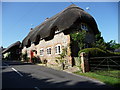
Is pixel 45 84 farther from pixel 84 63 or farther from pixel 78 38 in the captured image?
pixel 78 38

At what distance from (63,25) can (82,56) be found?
6.72m

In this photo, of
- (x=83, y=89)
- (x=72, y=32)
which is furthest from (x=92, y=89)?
(x=72, y=32)

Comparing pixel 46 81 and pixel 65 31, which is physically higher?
pixel 65 31

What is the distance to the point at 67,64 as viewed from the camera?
17.0 metres

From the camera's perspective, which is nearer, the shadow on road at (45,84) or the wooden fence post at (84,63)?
the shadow on road at (45,84)

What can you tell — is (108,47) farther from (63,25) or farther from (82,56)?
(82,56)

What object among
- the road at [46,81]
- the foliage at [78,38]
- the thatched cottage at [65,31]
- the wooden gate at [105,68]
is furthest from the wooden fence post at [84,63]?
the foliage at [78,38]

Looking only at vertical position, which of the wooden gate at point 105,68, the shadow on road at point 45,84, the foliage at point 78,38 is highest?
the foliage at point 78,38

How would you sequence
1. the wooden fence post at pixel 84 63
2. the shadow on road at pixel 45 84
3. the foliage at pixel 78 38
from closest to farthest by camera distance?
1. the shadow on road at pixel 45 84
2. the wooden fence post at pixel 84 63
3. the foliage at pixel 78 38

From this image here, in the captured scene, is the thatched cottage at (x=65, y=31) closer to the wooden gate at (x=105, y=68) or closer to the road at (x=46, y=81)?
the wooden gate at (x=105, y=68)

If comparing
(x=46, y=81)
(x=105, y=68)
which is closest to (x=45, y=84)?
(x=46, y=81)

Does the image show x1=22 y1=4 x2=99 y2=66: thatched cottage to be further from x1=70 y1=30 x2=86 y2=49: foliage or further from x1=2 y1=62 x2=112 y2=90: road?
x1=2 y1=62 x2=112 y2=90: road

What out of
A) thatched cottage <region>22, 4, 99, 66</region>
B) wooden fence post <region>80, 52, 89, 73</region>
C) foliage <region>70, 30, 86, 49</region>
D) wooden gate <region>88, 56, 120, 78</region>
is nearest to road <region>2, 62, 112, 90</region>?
wooden fence post <region>80, 52, 89, 73</region>

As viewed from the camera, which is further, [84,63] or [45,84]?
[84,63]
